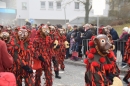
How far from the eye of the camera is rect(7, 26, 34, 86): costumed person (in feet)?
19.4

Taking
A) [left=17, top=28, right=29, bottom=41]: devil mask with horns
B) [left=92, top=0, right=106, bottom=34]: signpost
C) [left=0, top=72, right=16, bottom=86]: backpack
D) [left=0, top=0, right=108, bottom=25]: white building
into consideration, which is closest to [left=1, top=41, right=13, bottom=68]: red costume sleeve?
[left=0, top=72, right=16, bottom=86]: backpack

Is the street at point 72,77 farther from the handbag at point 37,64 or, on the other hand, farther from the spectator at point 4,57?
the spectator at point 4,57

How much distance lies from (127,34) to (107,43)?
6561 millimetres

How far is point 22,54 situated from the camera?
235 inches

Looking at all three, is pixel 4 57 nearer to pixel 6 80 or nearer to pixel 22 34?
pixel 6 80

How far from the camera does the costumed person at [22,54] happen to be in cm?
591

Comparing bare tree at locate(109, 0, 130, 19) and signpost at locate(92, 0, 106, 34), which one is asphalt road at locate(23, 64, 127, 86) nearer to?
signpost at locate(92, 0, 106, 34)

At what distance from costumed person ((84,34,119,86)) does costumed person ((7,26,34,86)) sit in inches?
74.8

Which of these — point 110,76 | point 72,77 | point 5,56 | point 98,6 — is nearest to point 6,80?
point 5,56

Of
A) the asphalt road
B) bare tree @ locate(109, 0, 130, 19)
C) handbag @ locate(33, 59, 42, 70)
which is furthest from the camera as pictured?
bare tree @ locate(109, 0, 130, 19)

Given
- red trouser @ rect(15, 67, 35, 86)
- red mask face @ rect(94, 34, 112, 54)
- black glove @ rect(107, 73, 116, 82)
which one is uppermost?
red mask face @ rect(94, 34, 112, 54)

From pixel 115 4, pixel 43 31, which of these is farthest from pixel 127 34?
pixel 115 4

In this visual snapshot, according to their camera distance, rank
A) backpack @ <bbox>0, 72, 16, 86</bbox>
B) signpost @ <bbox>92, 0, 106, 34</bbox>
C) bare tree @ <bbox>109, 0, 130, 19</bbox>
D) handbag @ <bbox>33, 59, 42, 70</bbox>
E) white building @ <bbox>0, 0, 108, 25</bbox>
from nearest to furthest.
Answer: backpack @ <bbox>0, 72, 16, 86</bbox>, handbag @ <bbox>33, 59, 42, 70</bbox>, signpost @ <bbox>92, 0, 106, 34</bbox>, bare tree @ <bbox>109, 0, 130, 19</bbox>, white building @ <bbox>0, 0, 108, 25</bbox>

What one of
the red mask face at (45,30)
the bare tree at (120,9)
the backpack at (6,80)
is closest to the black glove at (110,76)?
the backpack at (6,80)
